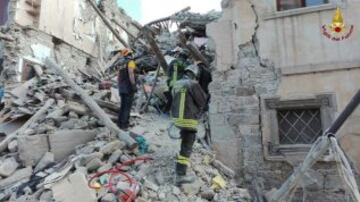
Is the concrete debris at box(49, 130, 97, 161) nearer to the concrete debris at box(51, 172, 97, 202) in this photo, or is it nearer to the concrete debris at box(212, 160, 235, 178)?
the concrete debris at box(51, 172, 97, 202)

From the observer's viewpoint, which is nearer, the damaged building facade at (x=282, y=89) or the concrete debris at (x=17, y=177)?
the concrete debris at (x=17, y=177)

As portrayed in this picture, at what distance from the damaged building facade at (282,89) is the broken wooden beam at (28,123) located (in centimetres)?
335

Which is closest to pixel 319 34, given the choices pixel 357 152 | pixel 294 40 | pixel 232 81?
pixel 294 40

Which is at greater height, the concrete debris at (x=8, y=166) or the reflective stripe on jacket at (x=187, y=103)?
the reflective stripe on jacket at (x=187, y=103)

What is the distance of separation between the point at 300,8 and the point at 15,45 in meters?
9.23

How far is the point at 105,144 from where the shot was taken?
523 cm

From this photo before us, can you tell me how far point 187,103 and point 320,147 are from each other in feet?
6.00

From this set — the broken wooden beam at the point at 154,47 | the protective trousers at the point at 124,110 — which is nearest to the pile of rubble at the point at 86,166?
the protective trousers at the point at 124,110

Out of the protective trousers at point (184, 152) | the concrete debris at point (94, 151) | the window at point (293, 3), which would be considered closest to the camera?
the concrete debris at point (94, 151)

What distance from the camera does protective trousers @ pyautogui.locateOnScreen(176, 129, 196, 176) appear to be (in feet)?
15.2

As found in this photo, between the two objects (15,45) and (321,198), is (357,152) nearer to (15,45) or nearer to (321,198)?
(321,198)

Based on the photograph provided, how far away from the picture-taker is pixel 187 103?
4.77 meters

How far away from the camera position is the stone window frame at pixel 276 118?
18.2 ft

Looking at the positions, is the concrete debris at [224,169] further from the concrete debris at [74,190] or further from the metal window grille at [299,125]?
the concrete debris at [74,190]
